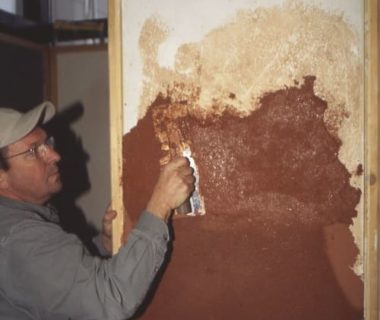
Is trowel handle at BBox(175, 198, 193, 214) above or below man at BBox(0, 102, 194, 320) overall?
above

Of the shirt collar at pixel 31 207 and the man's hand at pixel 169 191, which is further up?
the man's hand at pixel 169 191

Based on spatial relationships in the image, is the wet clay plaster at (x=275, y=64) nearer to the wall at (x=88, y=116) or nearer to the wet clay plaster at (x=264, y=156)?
the wet clay plaster at (x=264, y=156)

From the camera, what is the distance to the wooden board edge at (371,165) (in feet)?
3.06

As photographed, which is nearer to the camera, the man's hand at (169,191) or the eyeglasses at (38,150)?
the man's hand at (169,191)

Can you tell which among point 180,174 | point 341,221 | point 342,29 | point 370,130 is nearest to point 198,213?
point 180,174

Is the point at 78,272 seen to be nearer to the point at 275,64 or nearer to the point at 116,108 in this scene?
the point at 116,108

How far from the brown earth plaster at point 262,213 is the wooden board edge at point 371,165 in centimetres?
3

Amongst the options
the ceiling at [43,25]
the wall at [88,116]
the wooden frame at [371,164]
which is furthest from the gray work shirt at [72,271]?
the ceiling at [43,25]

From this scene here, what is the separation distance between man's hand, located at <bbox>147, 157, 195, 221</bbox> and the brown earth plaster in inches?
2.6

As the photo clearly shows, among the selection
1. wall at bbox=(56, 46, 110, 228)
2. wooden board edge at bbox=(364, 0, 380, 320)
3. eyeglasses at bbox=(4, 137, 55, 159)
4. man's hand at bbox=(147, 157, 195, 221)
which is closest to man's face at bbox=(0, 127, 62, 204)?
eyeglasses at bbox=(4, 137, 55, 159)

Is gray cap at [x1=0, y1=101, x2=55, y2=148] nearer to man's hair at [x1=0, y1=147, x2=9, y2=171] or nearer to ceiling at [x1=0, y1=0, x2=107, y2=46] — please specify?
man's hair at [x1=0, y1=147, x2=9, y2=171]

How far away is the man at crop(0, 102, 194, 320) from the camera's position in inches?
33.7

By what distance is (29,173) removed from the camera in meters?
1.08

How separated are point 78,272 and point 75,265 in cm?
2
